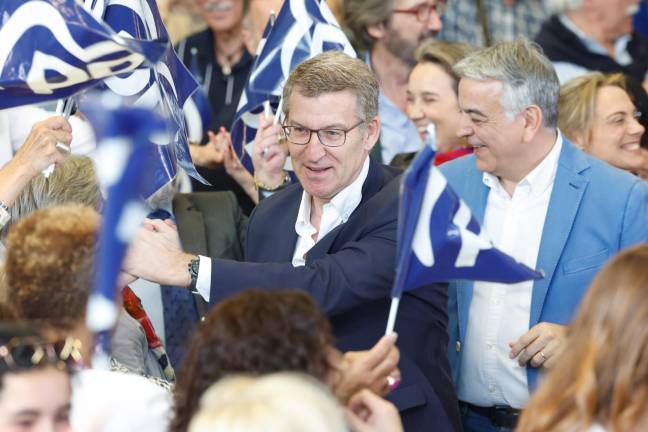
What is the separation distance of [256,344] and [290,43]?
10.1ft

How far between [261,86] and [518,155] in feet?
4.79

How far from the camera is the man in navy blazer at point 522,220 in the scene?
4441 millimetres

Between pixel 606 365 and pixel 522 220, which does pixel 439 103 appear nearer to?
pixel 522 220

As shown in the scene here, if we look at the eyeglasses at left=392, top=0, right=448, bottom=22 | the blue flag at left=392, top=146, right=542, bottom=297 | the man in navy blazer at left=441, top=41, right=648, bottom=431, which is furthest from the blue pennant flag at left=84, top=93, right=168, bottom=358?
the eyeglasses at left=392, top=0, right=448, bottom=22

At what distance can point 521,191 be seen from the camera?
4.67 meters

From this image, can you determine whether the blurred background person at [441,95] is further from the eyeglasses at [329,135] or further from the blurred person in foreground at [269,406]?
the blurred person in foreground at [269,406]

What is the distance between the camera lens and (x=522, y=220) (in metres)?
4.61

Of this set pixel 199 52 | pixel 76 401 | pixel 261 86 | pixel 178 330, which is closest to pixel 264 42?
pixel 261 86

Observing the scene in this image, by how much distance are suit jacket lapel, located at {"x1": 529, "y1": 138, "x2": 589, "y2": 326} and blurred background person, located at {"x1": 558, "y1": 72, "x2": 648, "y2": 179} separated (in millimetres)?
1083

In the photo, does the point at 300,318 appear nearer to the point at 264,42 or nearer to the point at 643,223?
the point at 643,223

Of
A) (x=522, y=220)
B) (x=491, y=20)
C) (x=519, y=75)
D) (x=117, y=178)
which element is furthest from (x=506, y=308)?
(x=491, y=20)

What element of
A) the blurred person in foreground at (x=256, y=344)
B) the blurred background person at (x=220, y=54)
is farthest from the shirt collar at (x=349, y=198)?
the blurred background person at (x=220, y=54)

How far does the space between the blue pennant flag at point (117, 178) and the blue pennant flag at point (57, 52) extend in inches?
48.0

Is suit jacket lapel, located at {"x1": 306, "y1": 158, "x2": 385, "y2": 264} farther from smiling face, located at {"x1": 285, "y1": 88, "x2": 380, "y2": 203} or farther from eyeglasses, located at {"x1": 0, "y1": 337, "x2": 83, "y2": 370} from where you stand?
eyeglasses, located at {"x1": 0, "y1": 337, "x2": 83, "y2": 370}
